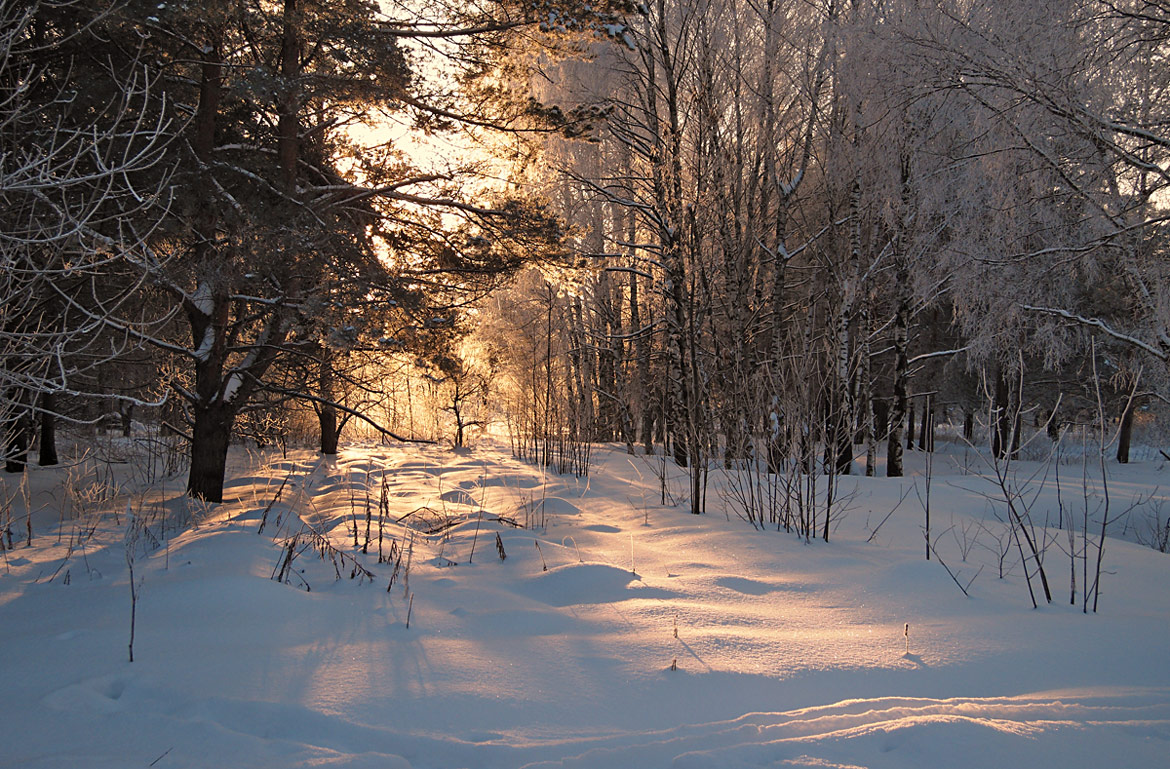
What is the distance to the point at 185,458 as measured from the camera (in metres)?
10.0

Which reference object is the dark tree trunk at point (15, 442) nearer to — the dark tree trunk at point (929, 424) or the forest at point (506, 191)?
the forest at point (506, 191)

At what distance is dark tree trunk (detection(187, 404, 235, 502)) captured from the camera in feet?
21.4

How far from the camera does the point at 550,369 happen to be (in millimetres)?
7637

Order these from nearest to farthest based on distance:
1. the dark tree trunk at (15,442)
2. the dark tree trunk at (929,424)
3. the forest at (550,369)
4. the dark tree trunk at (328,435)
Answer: the forest at (550,369) → the dark tree trunk at (929,424) → the dark tree trunk at (15,442) → the dark tree trunk at (328,435)

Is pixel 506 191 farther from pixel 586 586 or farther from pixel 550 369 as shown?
pixel 586 586

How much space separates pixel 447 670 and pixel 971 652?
2.18 metres

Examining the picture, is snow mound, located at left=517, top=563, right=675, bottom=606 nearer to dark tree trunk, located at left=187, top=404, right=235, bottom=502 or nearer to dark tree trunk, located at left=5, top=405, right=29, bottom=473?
dark tree trunk, located at left=5, top=405, right=29, bottom=473

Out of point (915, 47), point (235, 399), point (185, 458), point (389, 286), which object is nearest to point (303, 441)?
point (185, 458)

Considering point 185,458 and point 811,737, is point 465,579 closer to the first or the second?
point 811,737

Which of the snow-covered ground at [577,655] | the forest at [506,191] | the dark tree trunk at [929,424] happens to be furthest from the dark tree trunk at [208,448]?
the dark tree trunk at [929,424]

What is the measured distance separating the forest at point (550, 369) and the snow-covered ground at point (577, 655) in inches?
0.9

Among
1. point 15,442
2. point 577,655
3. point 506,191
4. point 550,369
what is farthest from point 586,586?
point 15,442

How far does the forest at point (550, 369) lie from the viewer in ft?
7.68

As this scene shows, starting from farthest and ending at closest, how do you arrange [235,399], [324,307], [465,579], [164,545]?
[235,399]
[324,307]
[164,545]
[465,579]
